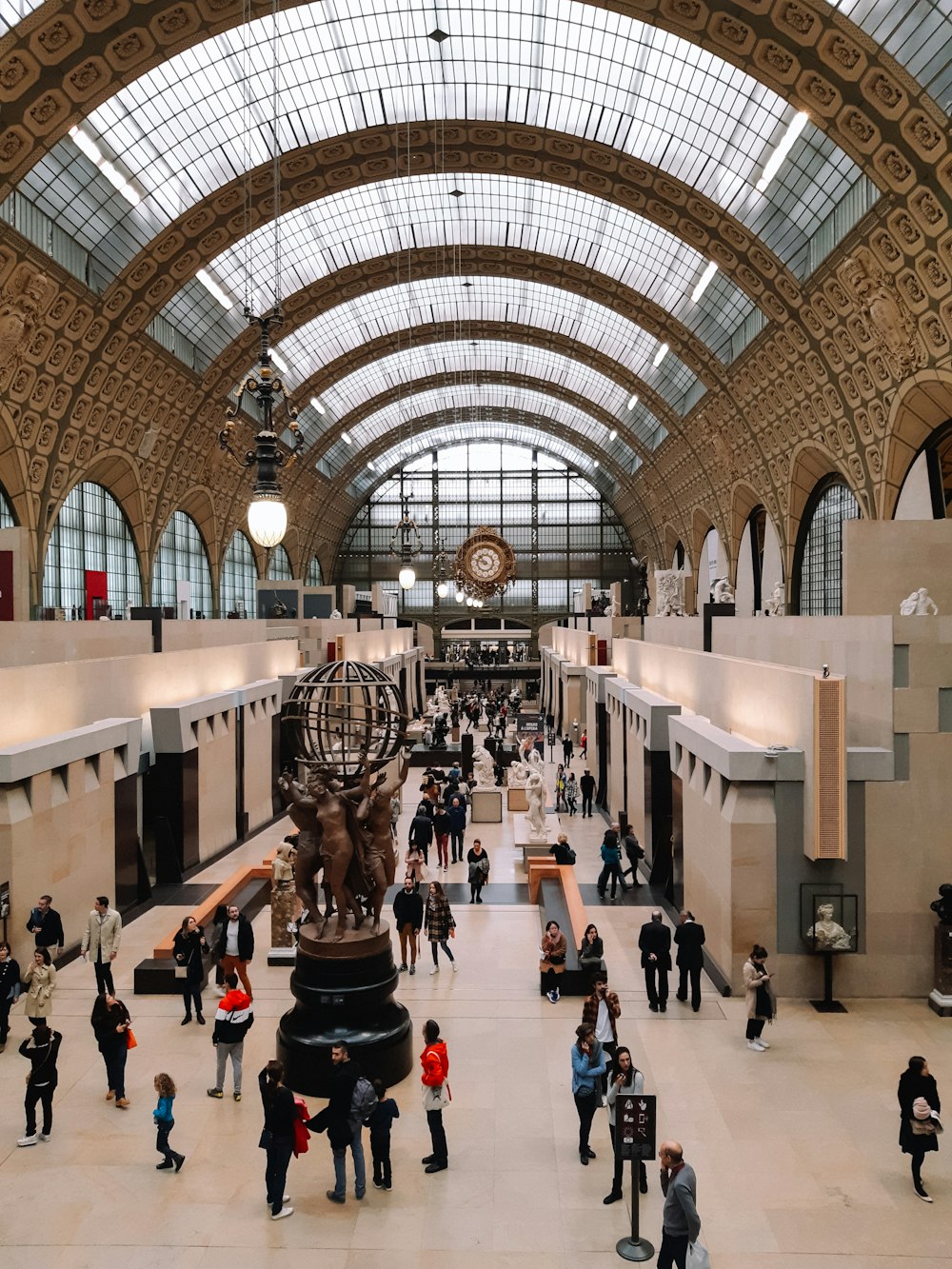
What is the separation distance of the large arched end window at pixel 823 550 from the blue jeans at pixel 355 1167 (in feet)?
81.1

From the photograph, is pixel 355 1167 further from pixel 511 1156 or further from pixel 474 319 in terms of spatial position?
pixel 474 319

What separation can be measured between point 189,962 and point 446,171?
24921mm

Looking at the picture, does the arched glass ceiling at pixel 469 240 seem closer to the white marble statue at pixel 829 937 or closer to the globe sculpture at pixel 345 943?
the white marble statue at pixel 829 937

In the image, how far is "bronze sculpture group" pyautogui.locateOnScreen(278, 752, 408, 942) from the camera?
909cm

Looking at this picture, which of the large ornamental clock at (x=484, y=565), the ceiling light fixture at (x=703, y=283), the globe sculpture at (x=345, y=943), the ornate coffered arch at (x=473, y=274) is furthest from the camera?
the large ornamental clock at (x=484, y=565)

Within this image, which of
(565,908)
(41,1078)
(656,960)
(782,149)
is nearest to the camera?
(41,1078)

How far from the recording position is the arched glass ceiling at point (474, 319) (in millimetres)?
40438

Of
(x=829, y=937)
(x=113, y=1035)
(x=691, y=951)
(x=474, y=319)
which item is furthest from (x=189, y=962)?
(x=474, y=319)

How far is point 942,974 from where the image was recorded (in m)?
10.4

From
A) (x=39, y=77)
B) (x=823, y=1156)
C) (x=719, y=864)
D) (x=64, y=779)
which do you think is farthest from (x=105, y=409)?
(x=823, y=1156)

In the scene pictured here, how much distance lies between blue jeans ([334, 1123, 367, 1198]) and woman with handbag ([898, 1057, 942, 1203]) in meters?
3.85

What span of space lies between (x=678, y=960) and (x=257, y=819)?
12.3m

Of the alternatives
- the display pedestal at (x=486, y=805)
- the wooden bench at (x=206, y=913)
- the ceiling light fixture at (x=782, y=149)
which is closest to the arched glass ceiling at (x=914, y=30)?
the ceiling light fixture at (x=782, y=149)

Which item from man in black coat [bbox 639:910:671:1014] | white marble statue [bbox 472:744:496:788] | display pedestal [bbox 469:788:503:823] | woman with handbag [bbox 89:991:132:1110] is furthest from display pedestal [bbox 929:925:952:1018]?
white marble statue [bbox 472:744:496:788]
